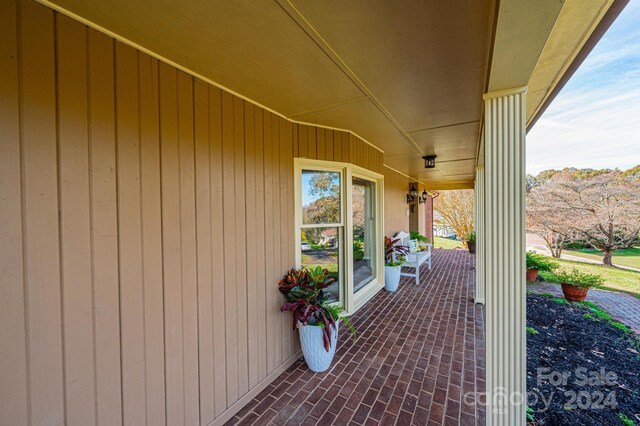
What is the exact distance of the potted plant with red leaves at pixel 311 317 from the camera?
2.22 m

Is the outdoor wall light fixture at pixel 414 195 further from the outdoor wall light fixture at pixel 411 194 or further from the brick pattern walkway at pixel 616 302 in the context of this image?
the brick pattern walkway at pixel 616 302

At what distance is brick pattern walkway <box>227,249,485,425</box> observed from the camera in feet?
6.01

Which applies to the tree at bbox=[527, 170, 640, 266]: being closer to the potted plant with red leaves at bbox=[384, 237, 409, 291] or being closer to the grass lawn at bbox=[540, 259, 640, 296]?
the grass lawn at bbox=[540, 259, 640, 296]

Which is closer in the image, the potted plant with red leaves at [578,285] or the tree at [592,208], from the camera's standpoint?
the potted plant with red leaves at [578,285]

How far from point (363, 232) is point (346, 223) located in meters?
1.02

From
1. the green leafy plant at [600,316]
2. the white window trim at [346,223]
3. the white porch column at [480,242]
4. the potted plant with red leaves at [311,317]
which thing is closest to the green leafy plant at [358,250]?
the white window trim at [346,223]

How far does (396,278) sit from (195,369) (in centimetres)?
372

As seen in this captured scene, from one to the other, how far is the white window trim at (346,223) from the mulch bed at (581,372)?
6.53 ft

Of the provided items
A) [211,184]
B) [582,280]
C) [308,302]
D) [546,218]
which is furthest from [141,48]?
[546,218]

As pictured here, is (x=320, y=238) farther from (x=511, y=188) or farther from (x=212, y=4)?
(x=212, y=4)

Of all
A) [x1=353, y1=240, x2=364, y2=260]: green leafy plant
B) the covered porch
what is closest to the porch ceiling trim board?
the covered porch

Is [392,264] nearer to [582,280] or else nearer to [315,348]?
[315,348]

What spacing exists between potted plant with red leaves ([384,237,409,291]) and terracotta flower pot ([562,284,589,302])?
9.25 feet

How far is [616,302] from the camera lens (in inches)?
172
